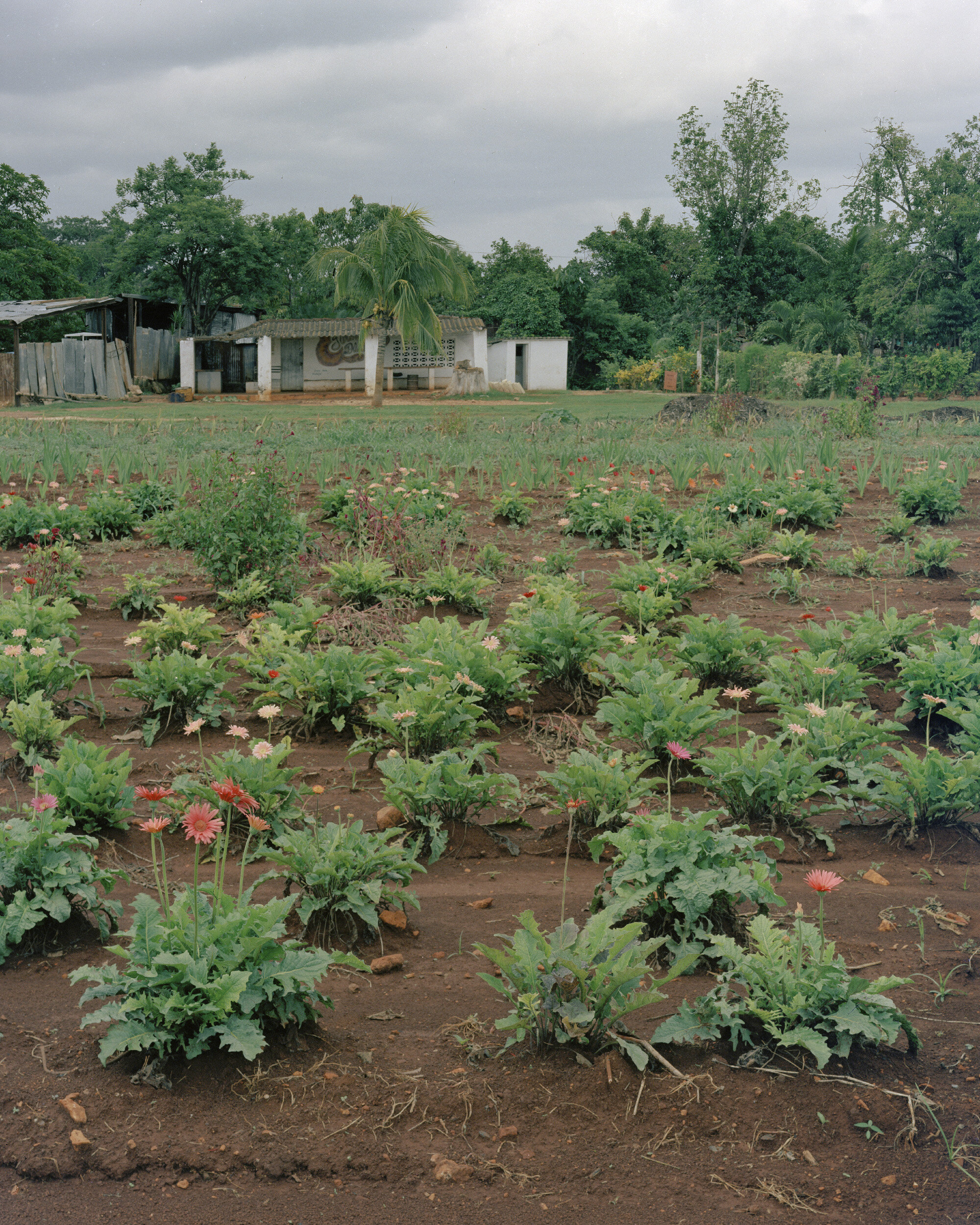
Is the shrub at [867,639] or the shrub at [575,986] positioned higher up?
the shrub at [867,639]

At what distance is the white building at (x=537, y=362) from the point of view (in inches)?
1444

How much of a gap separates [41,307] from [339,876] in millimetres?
29306

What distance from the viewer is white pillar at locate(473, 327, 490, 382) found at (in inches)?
1369

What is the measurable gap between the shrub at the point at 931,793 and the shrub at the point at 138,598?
3746mm

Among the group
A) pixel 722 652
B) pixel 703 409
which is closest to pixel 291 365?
pixel 703 409

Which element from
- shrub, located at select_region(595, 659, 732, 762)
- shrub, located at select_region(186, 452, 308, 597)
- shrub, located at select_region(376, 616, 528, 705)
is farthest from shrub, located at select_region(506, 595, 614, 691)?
shrub, located at select_region(186, 452, 308, 597)

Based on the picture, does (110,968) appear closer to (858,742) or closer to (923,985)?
(923,985)

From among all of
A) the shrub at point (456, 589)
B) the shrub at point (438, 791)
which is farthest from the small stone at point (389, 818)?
the shrub at point (456, 589)

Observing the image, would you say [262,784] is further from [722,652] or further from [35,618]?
[722,652]

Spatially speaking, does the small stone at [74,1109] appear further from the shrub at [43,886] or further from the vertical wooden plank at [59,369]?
the vertical wooden plank at [59,369]

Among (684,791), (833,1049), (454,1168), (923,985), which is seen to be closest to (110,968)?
(454,1168)

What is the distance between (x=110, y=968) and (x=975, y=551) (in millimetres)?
6399

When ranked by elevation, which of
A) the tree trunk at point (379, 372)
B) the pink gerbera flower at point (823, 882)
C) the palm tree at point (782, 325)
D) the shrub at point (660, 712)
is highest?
the palm tree at point (782, 325)

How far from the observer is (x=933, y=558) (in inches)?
240
